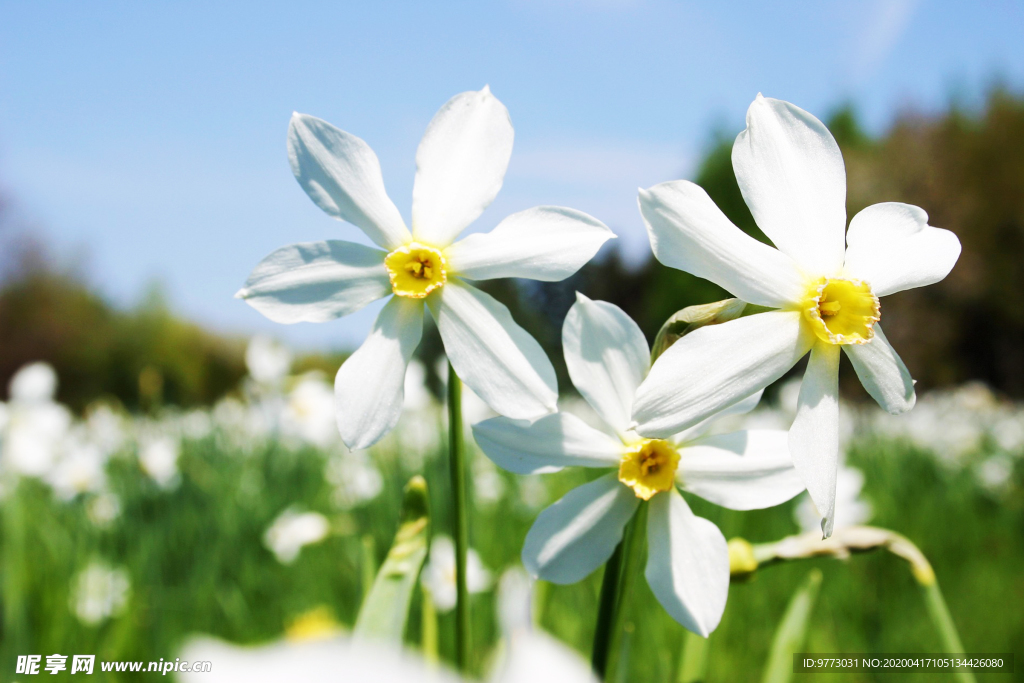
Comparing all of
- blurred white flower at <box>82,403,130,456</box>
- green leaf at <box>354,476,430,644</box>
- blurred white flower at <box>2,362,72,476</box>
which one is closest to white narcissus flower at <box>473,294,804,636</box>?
green leaf at <box>354,476,430,644</box>

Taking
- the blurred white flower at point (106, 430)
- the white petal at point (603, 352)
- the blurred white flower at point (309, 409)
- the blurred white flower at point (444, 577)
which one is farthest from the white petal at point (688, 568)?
the blurred white flower at point (106, 430)

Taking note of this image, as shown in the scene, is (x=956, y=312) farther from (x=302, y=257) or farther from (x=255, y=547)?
(x=302, y=257)

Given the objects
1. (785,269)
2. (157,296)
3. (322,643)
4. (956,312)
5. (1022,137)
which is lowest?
(322,643)

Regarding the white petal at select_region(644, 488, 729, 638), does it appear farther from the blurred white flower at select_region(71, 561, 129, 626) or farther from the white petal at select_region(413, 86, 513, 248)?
the blurred white flower at select_region(71, 561, 129, 626)

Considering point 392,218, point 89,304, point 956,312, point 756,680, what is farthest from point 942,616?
point 89,304

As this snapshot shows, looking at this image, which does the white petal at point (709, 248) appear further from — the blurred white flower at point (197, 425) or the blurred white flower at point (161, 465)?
the blurred white flower at point (197, 425)

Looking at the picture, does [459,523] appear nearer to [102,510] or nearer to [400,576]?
[400,576]
